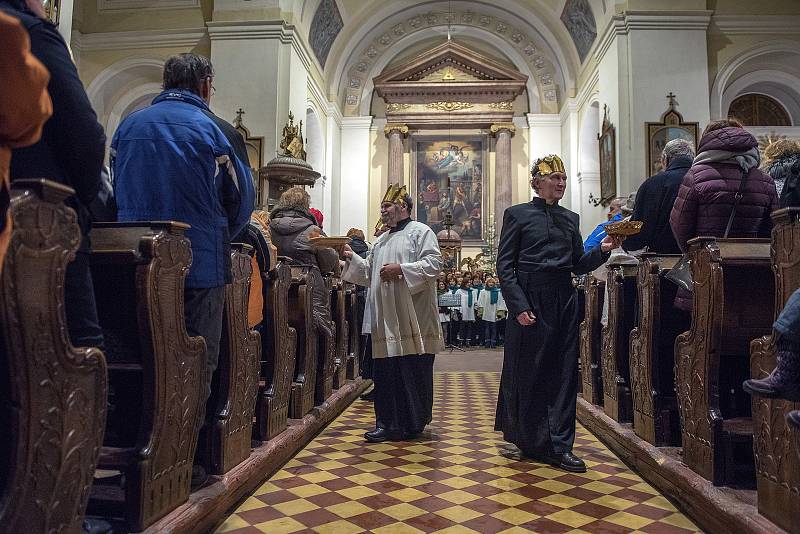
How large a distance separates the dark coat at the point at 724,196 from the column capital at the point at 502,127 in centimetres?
1284

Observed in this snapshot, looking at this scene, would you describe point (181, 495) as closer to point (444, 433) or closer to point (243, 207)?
point (243, 207)

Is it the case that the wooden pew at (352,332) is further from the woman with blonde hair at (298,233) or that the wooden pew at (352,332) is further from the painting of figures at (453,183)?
the painting of figures at (453,183)

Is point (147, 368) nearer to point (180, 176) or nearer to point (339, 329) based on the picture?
point (180, 176)

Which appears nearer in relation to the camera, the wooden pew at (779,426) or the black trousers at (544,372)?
the wooden pew at (779,426)

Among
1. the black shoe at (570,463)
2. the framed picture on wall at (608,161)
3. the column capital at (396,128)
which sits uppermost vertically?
the column capital at (396,128)

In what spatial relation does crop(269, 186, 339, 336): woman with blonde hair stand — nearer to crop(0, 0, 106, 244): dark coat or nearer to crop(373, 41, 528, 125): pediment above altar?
crop(0, 0, 106, 244): dark coat

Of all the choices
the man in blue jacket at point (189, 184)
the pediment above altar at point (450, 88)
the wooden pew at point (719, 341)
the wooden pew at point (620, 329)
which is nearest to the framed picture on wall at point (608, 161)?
the pediment above altar at point (450, 88)

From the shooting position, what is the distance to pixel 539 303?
11.4 ft

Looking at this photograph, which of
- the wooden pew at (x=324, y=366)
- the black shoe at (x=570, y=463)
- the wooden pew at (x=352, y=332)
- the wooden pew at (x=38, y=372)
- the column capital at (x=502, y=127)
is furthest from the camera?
the column capital at (x=502, y=127)

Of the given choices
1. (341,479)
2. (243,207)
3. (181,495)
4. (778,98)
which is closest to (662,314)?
(341,479)

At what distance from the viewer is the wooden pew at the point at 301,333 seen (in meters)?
3.96

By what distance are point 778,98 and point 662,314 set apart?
10.4m

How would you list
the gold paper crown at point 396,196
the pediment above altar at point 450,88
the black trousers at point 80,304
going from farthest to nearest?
1. the pediment above altar at point 450,88
2. the gold paper crown at point 396,196
3. the black trousers at point 80,304

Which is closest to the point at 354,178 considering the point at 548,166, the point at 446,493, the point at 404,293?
the point at 404,293
